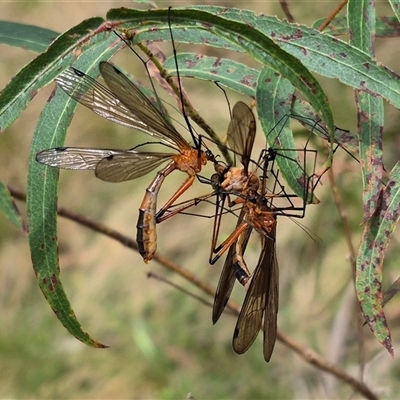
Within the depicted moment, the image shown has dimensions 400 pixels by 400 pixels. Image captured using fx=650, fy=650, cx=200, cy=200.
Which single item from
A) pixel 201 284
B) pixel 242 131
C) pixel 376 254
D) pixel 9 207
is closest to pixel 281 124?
pixel 242 131

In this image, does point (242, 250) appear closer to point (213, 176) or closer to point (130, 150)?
point (213, 176)

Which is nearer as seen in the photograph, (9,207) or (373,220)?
(373,220)

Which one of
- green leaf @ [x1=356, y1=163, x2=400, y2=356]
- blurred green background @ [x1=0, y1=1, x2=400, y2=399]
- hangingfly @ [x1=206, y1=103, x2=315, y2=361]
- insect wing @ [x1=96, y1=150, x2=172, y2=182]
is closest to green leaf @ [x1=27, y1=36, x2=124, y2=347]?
insect wing @ [x1=96, y1=150, x2=172, y2=182]

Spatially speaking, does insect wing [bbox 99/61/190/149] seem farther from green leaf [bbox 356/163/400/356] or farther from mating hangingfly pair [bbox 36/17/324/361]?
green leaf [bbox 356/163/400/356]

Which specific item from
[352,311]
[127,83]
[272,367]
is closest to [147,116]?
[127,83]

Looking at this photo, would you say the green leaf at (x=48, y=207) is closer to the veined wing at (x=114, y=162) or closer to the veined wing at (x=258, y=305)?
the veined wing at (x=114, y=162)

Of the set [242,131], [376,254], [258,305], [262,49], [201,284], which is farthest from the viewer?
[201,284]

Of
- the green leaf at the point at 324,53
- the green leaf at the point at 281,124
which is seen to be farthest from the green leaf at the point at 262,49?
the green leaf at the point at 281,124
